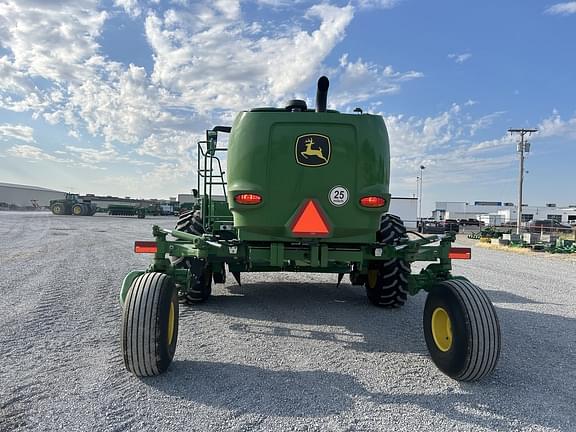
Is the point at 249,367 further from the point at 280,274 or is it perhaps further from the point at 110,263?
the point at 110,263

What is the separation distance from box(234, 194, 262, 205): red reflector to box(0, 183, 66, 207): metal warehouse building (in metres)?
103

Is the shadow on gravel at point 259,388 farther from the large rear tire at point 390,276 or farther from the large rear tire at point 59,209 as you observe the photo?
the large rear tire at point 59,209

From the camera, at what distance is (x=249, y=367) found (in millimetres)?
3838

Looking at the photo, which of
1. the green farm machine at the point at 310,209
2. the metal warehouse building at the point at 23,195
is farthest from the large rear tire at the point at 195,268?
the metal warehouse building at the point at 23,195

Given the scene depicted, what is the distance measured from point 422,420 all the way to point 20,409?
110 inches

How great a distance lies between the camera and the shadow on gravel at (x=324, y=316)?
4.78 m

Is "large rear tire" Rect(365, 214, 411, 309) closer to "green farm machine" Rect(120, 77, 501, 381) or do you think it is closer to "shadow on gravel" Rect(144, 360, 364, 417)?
"green farm machine" Rect(120, 77, 501, 381)

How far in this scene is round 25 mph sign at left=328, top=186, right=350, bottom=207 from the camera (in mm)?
4301

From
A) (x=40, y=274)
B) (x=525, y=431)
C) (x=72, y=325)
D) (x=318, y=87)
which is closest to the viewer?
(x=525, y=431)

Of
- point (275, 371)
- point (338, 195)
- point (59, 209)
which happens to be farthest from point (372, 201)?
point (59, 209)

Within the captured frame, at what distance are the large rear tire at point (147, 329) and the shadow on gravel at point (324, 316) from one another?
1.50 metres

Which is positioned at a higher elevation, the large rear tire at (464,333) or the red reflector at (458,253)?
the red reflector at (458,253)

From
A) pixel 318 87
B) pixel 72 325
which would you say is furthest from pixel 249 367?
pixel 318 87

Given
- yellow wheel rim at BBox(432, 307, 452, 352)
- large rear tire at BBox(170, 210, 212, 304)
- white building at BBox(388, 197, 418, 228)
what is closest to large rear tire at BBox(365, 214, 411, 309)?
yellow wheel rim at BBox(432, 307, 452, 352)
